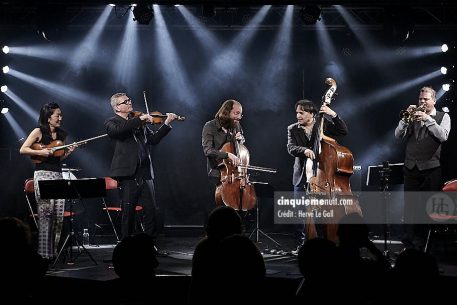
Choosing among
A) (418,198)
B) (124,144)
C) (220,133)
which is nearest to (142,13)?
(124,144)

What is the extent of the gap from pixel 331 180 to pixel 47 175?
136 inches

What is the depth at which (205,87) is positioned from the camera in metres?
12.3

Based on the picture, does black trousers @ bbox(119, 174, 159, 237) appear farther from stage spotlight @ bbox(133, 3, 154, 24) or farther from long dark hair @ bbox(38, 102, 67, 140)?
stage spotlight @ bbox(133, 3, 154, 24)

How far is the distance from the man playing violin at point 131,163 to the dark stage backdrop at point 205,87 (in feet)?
12.8

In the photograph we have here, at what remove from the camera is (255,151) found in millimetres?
12289

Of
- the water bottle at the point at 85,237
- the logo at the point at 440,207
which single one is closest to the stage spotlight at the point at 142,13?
the water bottle at the point at 85,237

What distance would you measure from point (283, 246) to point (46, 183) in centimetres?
386

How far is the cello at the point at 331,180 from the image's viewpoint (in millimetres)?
7234

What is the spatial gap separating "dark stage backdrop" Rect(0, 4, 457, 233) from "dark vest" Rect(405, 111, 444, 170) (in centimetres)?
411

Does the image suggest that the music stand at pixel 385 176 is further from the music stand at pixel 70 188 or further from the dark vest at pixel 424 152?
the music stand at pixel 70 188

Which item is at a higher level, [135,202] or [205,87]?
[205,87]

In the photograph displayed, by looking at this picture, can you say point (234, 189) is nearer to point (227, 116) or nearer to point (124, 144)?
point (227, 116)

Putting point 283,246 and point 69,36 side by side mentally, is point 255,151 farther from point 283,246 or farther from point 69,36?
point 69,36

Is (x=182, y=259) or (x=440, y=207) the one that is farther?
(x=182, y=259)
